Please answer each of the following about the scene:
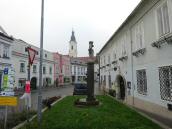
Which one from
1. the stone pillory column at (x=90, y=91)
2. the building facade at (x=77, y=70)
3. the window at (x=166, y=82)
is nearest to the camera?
the window at (x=166, y=82)

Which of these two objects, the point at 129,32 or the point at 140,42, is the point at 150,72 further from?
the point at 129,32

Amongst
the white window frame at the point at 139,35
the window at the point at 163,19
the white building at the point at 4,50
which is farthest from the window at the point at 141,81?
the white building at the point at 4,50

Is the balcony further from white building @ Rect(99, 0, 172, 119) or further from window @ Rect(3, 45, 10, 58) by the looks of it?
window @ Rect(3, 45, 10, 58)

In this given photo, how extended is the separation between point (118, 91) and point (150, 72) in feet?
32.2

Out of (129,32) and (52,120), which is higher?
(129,32)

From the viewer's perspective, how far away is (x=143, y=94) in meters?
12.6

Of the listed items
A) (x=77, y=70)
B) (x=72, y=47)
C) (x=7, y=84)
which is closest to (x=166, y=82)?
(x=7, y=84)

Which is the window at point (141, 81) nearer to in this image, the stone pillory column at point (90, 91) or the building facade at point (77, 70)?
the stone pillory column at point (90, 91)

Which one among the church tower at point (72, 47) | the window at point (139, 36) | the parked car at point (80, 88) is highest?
the church tower at point (72, 47)

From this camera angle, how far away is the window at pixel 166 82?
9227mm

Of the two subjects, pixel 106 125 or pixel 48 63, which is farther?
pixel 48 63

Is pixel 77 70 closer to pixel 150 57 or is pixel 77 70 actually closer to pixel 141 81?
pixel 141 81

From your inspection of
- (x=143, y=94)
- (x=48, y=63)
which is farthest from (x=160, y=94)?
(x=48, y=63)

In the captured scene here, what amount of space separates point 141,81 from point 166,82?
3476mm
